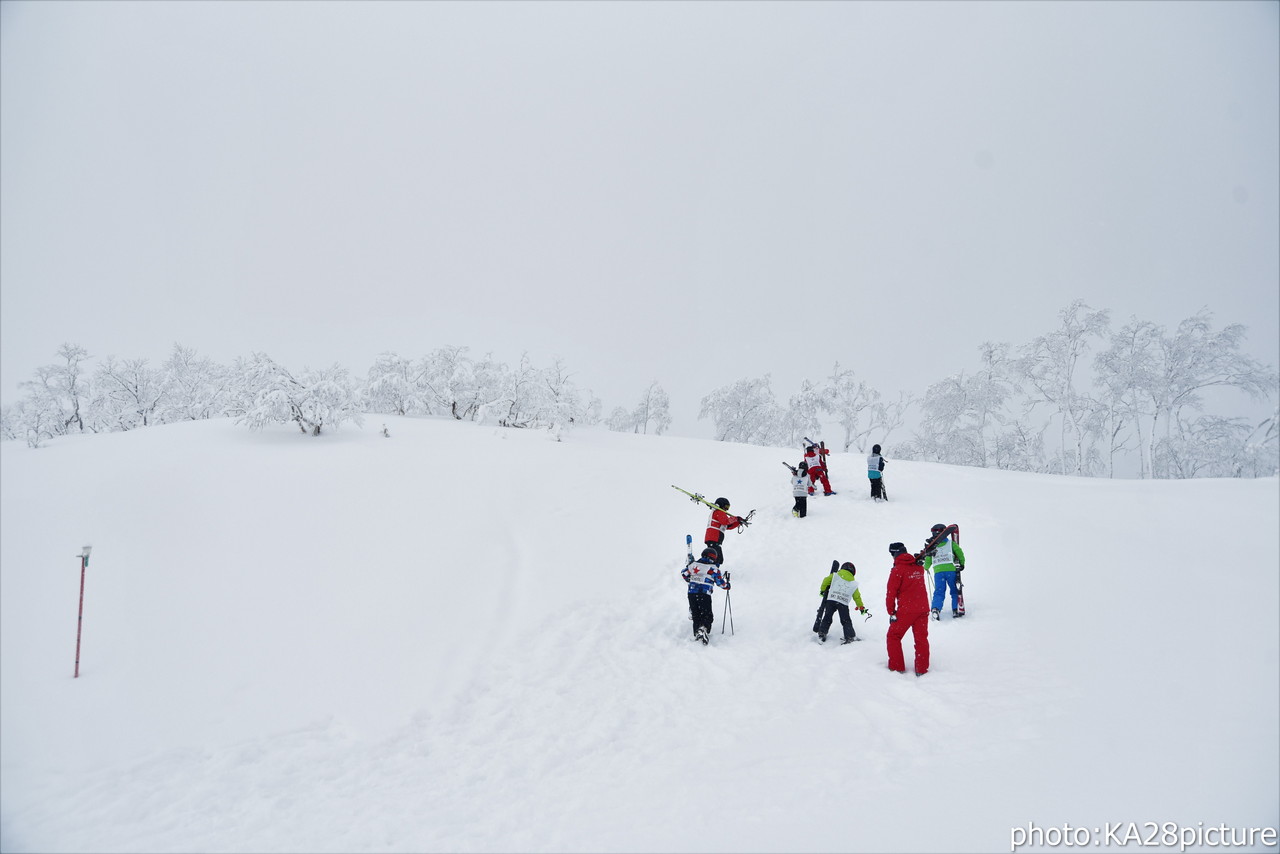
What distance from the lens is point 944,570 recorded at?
29.5 ft

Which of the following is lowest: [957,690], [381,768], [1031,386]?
[381,768]

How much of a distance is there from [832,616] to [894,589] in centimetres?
135

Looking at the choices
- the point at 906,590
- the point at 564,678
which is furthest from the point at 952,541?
the point at 564,678

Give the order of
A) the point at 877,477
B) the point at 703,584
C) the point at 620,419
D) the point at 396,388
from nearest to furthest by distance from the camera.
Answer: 1. the point at 703,584
2. the point at 877,477
3. the point at 396,388
4. the point at 620,419

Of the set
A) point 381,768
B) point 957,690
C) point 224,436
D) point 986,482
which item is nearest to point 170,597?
point 381,768

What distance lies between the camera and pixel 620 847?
14.5 ft

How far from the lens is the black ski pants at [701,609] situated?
9031mm

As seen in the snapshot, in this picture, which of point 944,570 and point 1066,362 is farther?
point 1066,362

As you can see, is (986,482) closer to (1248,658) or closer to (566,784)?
(1248,658)

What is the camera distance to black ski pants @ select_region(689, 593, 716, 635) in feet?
29.6

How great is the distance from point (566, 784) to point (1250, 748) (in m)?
6.45

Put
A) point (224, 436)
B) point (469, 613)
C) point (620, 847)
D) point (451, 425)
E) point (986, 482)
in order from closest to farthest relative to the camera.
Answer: point (620, 847)
point (469, 613)
point (224, 436)
point (986, 482)
point (451, 425)

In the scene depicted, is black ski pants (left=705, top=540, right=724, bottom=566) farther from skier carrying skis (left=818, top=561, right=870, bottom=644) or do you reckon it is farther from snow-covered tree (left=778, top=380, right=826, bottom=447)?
snow-covered tree (left=778, top=380, right=826, bottom=447)

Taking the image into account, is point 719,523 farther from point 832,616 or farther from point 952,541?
point 952,541
